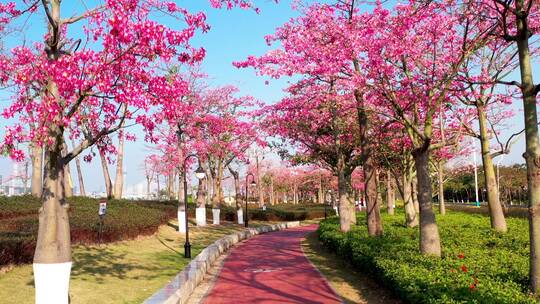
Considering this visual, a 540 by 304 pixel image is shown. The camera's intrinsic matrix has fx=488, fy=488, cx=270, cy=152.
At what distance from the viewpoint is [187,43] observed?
807 cm

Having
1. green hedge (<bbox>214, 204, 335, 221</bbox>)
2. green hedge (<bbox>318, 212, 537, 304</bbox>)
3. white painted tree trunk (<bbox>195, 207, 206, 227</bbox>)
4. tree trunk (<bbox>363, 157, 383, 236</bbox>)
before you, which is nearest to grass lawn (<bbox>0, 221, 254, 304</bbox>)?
green hedge (<bbox>318, 212, 537, 304</bbox>)

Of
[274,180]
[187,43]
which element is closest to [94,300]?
[187,43]

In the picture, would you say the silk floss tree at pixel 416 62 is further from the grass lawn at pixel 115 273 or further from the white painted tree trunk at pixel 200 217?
the white painted tree trunk at pixel 200 217

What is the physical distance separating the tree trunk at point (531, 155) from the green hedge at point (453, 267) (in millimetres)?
454

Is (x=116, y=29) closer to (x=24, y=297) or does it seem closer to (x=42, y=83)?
(x=42, y=83)

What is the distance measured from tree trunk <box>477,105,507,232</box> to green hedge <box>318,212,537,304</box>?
1.51m

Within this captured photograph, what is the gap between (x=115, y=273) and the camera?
39.5 feet

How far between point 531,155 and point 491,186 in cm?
1004

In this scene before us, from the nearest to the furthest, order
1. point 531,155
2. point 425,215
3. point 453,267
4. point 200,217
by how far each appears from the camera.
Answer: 1. point 531,155
2. point 453,267
3. point 425,215
4. point 200,217

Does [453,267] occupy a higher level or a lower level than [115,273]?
higher

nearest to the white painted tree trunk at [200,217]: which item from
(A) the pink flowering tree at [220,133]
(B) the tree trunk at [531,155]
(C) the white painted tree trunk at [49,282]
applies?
(A) the pink flowering tree at [220,133]

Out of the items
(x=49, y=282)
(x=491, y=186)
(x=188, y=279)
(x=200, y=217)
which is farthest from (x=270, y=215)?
(x=49, y=282)

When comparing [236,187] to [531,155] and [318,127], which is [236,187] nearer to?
[318,127]

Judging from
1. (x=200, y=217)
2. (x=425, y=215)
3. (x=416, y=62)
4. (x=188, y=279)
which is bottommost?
(x=188, y=279)
